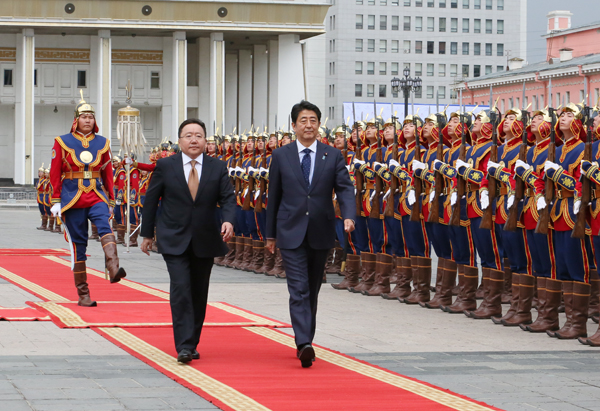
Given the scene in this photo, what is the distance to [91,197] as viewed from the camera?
11742 mm

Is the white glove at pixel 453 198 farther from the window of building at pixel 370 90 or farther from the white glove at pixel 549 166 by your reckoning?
the window of building at pixel 370 90

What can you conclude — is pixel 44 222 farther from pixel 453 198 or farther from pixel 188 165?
pixel 188 165

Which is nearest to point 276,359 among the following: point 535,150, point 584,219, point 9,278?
point 584,219

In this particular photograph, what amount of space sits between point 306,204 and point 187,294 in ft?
3.51

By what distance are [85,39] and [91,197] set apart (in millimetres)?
58870

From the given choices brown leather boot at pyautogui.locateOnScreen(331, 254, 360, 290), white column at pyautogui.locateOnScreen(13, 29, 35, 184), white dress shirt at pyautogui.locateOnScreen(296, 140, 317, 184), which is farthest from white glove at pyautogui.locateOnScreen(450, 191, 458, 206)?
white column at pyautogui.locateOnScreen(13, 29, 35, 184)

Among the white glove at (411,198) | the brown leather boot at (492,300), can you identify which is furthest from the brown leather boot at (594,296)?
the white glove at (411,198)

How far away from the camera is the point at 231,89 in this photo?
73062mm

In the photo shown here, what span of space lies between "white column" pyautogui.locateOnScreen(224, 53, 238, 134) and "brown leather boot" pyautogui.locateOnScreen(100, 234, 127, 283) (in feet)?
201

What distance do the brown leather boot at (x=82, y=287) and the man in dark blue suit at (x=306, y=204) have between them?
11.5 feet

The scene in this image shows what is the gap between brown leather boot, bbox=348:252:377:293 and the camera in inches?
553

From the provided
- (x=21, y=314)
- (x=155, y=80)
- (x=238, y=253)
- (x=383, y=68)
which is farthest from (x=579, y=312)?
(x=383, y=68)

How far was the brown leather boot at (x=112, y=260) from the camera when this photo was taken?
1105cm

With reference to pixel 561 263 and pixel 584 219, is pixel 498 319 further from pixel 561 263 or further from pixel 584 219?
pixel 584 219
